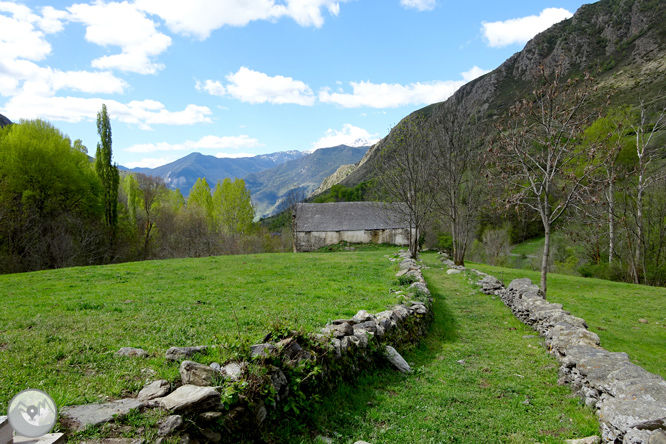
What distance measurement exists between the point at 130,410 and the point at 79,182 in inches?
1421

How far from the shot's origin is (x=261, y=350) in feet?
17.5

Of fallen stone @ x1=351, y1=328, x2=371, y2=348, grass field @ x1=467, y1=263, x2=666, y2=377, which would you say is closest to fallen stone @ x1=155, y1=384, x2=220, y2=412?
fallen stone @ x1=351, y1=328, x2=371, y2=348

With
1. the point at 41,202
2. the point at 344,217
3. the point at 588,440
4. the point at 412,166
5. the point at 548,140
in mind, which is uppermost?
the point at 412,166

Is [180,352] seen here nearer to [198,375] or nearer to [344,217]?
[198,375]

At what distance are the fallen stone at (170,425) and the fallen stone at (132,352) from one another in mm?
2267

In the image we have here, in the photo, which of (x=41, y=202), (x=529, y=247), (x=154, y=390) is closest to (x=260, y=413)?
(x=154, y=390)

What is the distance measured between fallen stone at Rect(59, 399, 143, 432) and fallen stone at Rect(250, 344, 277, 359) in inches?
65.2

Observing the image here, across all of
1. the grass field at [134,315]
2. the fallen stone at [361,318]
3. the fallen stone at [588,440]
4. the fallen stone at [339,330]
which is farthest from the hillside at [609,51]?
the fallen stone at [588,440]

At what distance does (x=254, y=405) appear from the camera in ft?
14.6

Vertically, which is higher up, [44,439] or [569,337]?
[44,439]

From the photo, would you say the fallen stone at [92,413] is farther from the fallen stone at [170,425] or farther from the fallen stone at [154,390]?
the fallen stone at [170,425]

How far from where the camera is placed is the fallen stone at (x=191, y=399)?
391 cm

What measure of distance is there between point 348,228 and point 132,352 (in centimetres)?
3941

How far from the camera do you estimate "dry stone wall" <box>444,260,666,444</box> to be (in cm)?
465
